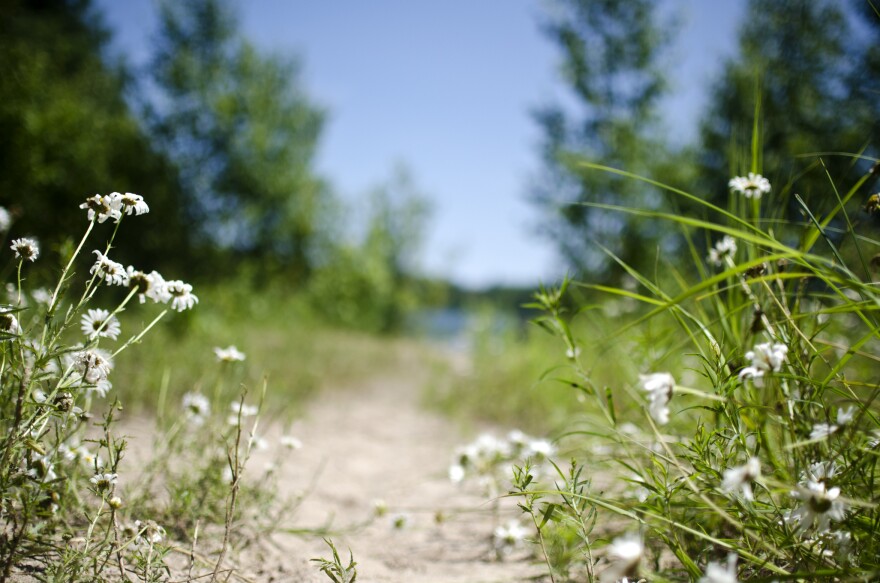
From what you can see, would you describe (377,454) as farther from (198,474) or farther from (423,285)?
(423,285)

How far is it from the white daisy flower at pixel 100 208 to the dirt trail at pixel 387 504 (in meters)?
0.91

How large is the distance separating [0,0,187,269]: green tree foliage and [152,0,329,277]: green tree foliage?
74 centimetres

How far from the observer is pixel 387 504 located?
217 cm

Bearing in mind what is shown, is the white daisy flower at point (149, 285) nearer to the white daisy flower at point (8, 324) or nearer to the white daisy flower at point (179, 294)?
the white daisy flower at point (179, 294)

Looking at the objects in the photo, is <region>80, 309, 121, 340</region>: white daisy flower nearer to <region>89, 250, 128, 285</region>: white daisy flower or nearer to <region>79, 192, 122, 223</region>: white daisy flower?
<region>89, 250, 128, 285</region>: white daisy flower

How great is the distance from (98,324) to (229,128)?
10.7m

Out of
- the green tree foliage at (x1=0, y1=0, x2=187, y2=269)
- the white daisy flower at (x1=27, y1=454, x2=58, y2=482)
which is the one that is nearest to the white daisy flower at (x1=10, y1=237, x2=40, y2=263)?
the white daisy flower at (x1=27, y1=454, x2=58, y2=482)

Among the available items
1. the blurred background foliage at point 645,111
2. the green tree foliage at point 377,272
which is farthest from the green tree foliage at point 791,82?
the green tree foliage at point 377,272

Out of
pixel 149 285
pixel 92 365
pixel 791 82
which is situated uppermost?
pixel 791 82

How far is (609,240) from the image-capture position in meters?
9.91

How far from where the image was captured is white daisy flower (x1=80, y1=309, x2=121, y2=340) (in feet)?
3.11

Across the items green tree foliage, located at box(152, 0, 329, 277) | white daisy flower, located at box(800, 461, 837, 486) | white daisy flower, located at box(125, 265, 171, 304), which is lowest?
white daisy flower, located at box(800, 461, 837, 486)

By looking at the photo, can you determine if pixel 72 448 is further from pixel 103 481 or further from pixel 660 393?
pixel 660 393

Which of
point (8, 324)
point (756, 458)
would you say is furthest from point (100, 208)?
point (756, 458)
